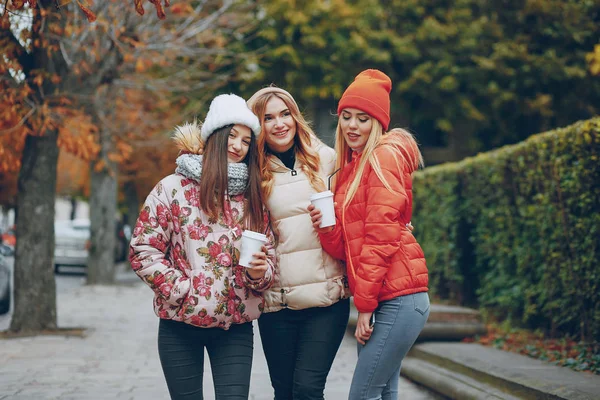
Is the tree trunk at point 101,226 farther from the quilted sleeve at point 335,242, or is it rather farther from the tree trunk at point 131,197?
the quilted sleeve at point 335,242

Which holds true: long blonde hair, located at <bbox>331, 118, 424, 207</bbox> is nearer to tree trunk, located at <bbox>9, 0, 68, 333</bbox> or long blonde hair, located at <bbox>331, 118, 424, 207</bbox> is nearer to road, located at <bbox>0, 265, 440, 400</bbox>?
road, located at <bbox>0, 265, 440, 400</bbox>

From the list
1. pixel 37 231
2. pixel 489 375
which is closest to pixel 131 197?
pixel 37 231

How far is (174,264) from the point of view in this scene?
3496 millimetres

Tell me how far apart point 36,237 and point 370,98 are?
683 cm

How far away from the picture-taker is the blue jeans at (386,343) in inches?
136

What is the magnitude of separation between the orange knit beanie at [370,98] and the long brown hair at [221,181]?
53cm

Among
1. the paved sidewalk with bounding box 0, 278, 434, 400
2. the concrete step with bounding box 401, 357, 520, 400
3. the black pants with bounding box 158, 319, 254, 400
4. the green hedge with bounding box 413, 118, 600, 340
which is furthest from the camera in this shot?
the green hedge with bounding box 413, 118, 600, 340

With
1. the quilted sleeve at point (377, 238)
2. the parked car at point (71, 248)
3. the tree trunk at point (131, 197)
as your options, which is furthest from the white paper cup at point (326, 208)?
the tree trunk at point (131, 197)

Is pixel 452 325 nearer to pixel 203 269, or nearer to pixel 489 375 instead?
pixel 489 375

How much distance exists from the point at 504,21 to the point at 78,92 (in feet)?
49.6

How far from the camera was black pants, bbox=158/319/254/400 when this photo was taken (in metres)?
3.43

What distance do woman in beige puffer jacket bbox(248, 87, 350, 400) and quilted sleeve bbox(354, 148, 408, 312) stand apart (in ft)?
1.01

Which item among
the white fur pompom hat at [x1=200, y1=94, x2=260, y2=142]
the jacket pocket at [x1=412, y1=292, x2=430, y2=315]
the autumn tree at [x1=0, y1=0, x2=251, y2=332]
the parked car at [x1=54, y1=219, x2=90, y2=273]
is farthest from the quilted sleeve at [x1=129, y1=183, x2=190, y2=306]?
the parked car at [x1=54, y1=219, x2=90, y2=273]

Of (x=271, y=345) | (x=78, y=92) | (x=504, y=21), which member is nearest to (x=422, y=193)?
(x=78, y=92)
